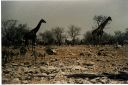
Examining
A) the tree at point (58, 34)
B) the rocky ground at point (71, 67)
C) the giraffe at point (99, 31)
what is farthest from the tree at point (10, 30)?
the giraffe at point (99, 31)

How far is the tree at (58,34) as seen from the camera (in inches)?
270

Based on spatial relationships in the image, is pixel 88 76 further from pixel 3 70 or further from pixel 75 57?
pixel 3 70

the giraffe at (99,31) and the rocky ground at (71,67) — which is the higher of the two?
the giraffe at (99,31)

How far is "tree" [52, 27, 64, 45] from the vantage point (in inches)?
270

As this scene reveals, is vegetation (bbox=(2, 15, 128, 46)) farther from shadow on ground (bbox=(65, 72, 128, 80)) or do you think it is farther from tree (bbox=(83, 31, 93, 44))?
shadow on ground (bbox=(65, 72, 128, 80))

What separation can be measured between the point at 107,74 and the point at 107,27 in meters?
0.55

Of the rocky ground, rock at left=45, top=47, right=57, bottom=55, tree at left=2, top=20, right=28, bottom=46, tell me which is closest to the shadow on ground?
the rocky ground

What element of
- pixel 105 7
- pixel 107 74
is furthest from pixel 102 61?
pixel 105 7

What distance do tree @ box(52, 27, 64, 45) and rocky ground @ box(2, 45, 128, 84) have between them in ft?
0.28

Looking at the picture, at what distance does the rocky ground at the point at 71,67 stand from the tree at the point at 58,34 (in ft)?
0.28

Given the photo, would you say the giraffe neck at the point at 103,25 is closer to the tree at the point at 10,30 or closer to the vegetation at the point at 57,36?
the vegetation at the point at 57,36

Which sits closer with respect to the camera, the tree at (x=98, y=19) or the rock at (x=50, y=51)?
the tree at (x=98, y=19)

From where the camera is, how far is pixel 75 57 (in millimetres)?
6969

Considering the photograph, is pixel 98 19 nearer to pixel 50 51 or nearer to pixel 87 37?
pixel 87 37
